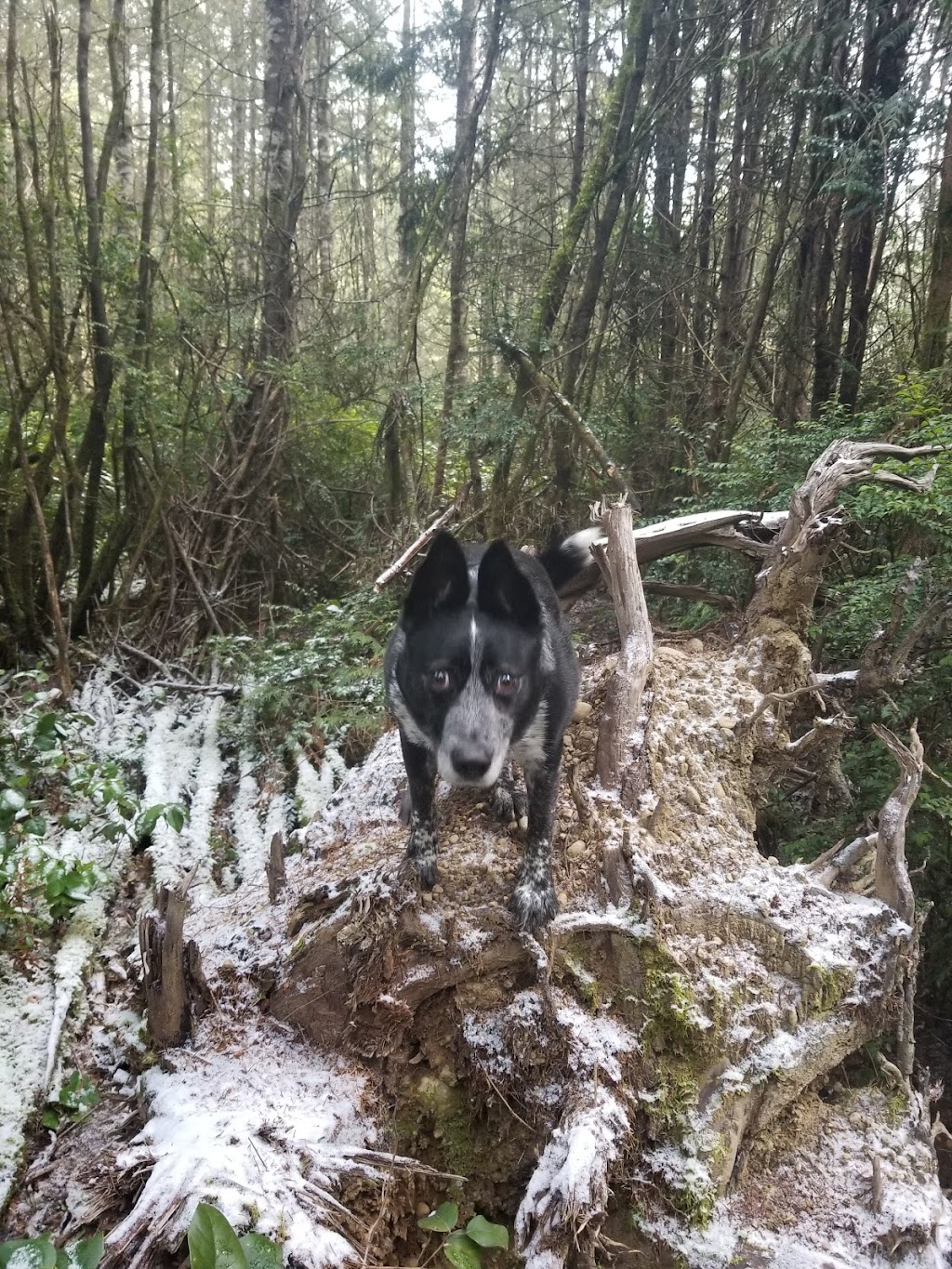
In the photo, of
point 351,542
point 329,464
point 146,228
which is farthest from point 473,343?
point 146,228

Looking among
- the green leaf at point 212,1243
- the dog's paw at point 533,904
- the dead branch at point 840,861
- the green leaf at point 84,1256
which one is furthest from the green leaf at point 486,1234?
the dead branch at point 840,861

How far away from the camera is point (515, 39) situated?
8.13 metres

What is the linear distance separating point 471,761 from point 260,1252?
Result: 1194mm

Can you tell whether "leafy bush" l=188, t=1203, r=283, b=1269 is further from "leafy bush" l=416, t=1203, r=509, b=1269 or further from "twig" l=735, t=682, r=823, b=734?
"twig" l=735, t=682, r=823, b=734

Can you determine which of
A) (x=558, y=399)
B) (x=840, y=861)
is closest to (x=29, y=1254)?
(x=840, y=861)

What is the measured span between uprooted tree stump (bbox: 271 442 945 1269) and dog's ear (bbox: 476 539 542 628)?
87 cm

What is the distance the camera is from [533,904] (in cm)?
251

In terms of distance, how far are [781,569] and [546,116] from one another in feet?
26.5

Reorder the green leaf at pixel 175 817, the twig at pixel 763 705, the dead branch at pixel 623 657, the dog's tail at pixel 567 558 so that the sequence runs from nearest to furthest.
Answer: the green leaf at pixel 175 817 < the dead branch at pixel 623 657 < the twig at pixel 763 705 < the dog's tail at pixel 567 558

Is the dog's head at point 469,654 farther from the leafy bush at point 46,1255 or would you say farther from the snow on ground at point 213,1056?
the leafy bush at point 46,1255

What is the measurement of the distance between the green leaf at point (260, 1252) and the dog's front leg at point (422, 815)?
115 centimetres

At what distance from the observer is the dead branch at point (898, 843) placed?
2.70m

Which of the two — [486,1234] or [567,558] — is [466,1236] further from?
[567,558]

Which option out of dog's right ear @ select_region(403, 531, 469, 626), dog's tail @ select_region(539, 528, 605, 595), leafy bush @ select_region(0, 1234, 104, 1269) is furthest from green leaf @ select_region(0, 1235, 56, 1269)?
dog's tail @ select_region(539, 528, 605, 595)
